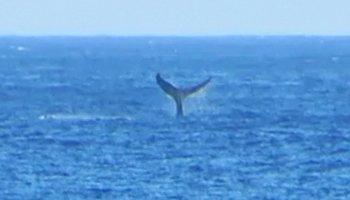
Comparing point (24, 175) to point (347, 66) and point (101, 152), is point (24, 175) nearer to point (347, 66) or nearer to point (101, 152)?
point (101, 152)

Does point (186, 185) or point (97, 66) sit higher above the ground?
point (97, 66)

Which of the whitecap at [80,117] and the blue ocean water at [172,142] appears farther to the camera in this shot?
the whitecap at [80,117]

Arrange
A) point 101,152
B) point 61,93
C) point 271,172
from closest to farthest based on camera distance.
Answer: point 271,172 < point 101,152 < point 61,93

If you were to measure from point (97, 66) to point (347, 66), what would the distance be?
21.8 metres

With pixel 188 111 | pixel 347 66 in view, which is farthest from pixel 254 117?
pixel 347 66

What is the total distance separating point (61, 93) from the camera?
102375 millimetres

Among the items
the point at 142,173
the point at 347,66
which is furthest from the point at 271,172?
the point at 347,66

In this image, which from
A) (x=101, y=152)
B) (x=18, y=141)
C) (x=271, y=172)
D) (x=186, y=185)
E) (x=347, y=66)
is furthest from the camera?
(x=347, y=66)

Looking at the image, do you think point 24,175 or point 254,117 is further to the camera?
point 254,117

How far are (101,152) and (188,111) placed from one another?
1829 centimetres

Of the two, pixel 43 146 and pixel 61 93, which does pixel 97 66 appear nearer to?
pixel 61 93

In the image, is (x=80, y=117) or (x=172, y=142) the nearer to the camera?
(x=172, y=142)

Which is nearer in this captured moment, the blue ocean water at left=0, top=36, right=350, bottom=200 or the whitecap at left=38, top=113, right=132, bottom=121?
the blue ocean water at left=0, top=36, right=350, bottom=200

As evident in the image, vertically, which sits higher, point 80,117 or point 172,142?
point 80,117
